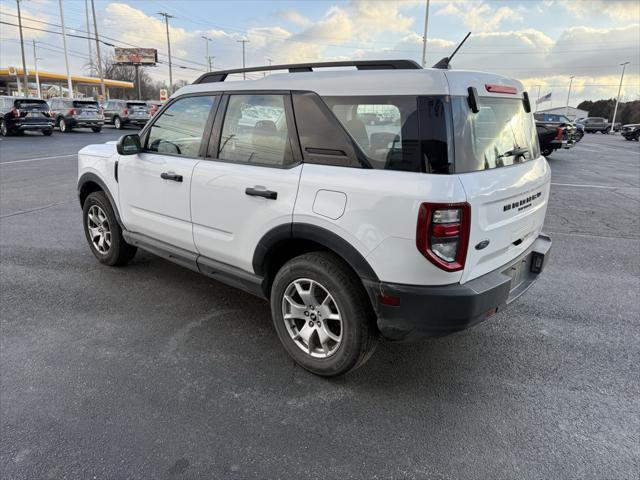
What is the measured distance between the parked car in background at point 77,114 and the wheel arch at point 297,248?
26.8 metres

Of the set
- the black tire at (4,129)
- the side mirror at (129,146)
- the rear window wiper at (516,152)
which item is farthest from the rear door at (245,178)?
the black tire at (4,129)

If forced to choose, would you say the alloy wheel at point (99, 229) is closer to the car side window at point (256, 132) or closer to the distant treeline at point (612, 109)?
the car side window at point (256, 132)

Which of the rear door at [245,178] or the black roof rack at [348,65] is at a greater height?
the black roof rack at [348,65]

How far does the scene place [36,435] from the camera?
94.7 inches

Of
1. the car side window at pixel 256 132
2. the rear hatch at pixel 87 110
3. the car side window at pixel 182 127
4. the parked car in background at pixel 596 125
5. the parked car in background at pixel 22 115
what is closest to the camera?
the car side window at pixel 256 132

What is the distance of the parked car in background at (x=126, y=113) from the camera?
2969cm

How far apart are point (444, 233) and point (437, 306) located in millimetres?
402

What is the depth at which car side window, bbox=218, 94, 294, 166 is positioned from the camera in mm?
3004

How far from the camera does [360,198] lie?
2492 millimetres

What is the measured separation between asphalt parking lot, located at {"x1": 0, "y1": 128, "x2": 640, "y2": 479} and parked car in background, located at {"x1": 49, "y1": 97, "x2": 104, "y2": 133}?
2444 centimetres

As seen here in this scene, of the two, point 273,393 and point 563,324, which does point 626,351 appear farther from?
point 273,393

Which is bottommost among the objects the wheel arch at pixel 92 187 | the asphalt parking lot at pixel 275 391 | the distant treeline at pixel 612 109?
the asphalt parking lot at pixel 275 391

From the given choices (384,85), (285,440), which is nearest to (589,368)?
(285,440)

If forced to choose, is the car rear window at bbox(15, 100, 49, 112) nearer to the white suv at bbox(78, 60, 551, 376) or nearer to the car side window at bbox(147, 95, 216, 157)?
the car side window at bbox(147, 95, 216, 157)
